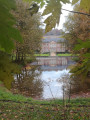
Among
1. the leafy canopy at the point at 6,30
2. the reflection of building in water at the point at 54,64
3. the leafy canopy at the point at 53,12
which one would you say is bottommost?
the reflection of building in water at the point at 54,64

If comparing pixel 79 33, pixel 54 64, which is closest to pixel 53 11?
pixel 79 33

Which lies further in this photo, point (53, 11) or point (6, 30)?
point (53, 11)

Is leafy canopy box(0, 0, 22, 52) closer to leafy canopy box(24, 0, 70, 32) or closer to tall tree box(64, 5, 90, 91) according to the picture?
tall tree box(64, 5, 90, 91)

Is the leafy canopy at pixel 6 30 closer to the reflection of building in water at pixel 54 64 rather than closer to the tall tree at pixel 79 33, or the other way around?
the tall tree at pixel 79 33

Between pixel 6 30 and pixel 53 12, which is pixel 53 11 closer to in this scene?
pixel 53 12

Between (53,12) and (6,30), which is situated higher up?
(53,12)

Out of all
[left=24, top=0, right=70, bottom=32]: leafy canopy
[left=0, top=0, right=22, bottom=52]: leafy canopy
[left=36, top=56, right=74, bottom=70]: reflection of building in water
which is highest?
[left=24, top=0, right=70, bottom=32]: leafy canopy

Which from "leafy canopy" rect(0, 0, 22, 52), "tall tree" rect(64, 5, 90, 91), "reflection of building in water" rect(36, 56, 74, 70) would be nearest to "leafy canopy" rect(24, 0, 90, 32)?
"tall tree" rect(64, 5, 90, 91)

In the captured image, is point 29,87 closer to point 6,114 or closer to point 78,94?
point 78,94

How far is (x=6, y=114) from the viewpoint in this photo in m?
3.71

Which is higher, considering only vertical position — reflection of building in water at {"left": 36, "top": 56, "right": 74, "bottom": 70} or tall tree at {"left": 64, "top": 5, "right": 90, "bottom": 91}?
tall tree at {"left": 64, "top": 5, "right": 90, "bottom": 91}

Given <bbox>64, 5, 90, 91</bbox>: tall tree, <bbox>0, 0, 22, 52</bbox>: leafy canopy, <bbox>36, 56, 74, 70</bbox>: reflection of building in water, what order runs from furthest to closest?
<bbox>36, 56, 74, 70</bbox>: reflection of building in water → <bbox>64, 5, 90, 91</bbox>: tall tree → <bbox>0, 0, 22, 52</bbox>: leafy canopy

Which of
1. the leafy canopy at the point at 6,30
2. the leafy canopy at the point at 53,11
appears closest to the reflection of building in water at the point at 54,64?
the leafy canopy at the point at 53,11

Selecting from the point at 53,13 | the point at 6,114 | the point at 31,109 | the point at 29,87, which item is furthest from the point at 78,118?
the point at 29,87
